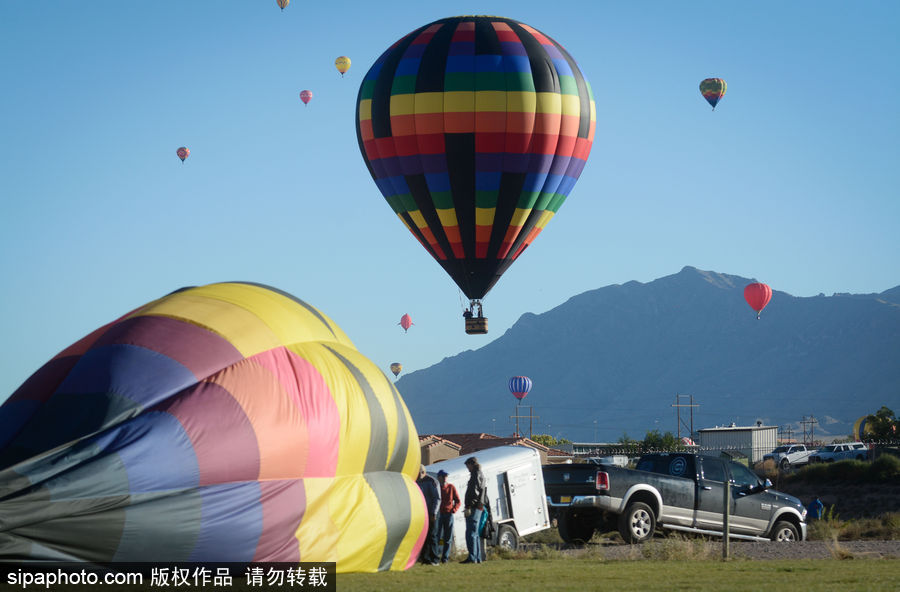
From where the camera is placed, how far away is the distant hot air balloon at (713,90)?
2633 inches

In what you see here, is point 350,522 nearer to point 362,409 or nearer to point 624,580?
point 362,409

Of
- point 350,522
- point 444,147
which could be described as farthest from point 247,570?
point 444,147

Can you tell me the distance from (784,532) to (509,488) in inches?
238

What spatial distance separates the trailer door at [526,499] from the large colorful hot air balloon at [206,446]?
4.35 m

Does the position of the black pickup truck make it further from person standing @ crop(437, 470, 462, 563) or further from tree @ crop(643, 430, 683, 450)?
tree @ crop(643, 430, 683, 450)

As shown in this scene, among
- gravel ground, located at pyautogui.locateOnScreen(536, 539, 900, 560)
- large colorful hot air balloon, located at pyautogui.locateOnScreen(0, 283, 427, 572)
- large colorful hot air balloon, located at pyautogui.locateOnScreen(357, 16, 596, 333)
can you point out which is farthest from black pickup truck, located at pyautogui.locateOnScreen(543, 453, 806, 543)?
large colorful hot air balloon, located at pyautogui.locateOnScreen(357, 16, 596, 333)

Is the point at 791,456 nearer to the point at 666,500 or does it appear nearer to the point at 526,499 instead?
the point at 666,500

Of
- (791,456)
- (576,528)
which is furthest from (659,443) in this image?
(576,528)

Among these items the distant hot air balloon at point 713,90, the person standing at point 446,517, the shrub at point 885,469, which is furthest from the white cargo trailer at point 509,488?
the distant hot air balloon at point 713,90

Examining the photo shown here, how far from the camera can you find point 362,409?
48.0 feet

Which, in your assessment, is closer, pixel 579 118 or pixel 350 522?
pixel 350 522

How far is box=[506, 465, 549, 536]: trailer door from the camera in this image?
19.6 m

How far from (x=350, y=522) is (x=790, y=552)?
26.2 ft

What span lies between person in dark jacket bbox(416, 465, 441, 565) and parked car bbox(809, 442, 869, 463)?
46.8 m
